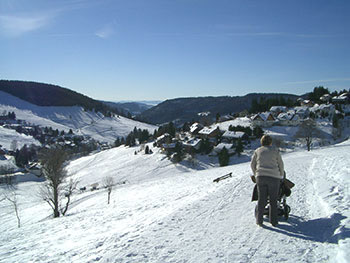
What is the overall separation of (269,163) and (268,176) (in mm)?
369

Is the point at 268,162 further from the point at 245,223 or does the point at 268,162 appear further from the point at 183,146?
the point at 183,146

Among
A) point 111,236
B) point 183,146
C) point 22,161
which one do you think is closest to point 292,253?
point 111,236

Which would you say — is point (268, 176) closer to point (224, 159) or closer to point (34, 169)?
point (224, 159)

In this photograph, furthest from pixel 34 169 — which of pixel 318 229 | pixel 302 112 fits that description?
pixel 302 112

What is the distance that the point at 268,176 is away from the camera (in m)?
5.94

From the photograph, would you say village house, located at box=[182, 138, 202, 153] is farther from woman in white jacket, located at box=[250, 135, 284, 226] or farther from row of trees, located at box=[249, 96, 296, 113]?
woman in white jacket, located at box=[250, 135, 284, 226]

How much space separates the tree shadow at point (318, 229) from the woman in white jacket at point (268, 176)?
1.43 feet

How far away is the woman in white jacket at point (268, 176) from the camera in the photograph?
19.3ft

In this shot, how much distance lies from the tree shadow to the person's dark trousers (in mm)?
314

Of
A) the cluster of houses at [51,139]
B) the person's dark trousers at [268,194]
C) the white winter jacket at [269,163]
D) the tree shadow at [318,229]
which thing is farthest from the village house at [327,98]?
the cluster of houses at [51,139]

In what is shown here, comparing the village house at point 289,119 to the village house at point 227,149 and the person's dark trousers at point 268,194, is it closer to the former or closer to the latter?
the village house at point 227,149

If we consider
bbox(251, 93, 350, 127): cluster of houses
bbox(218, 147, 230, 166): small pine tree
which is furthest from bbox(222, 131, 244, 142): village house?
bbox(251, 93, 350, 127): cluster of houses

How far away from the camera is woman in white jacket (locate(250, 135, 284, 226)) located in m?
5.89

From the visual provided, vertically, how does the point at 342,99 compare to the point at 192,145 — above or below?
above
